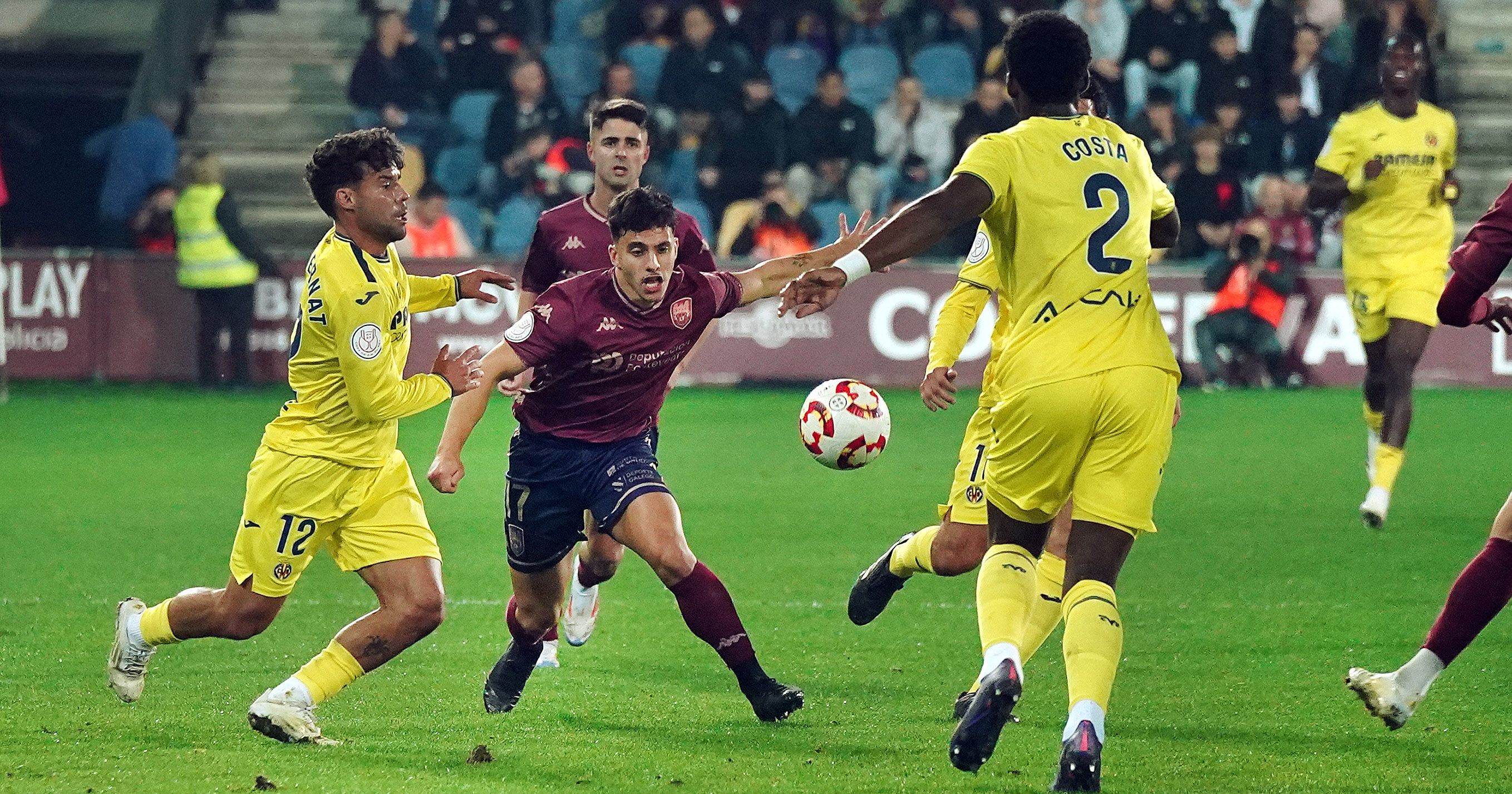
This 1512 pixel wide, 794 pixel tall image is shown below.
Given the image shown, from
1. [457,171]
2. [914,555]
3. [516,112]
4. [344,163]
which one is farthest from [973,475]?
[457,171]

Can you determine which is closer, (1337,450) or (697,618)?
(697,618)

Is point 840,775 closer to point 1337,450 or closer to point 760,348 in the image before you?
point 1337,450

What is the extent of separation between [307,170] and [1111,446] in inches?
110

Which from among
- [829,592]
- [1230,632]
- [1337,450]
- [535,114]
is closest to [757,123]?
[535,114]

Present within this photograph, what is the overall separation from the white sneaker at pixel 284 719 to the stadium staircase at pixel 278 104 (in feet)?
51.2

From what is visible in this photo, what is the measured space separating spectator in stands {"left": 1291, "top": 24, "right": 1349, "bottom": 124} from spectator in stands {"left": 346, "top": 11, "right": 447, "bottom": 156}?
8.82m

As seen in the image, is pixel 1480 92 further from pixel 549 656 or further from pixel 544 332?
pixel 544 332

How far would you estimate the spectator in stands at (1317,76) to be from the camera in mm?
20266

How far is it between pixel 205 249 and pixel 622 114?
10973 mm

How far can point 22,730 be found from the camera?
6176 mm

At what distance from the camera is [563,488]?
6.53 meters

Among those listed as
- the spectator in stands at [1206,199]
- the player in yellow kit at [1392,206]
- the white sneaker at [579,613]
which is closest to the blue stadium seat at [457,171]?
the spectator in stands at [1206,199]

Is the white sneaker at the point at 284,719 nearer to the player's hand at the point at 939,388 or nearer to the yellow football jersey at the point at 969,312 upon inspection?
the player's hand at the point at 939,388

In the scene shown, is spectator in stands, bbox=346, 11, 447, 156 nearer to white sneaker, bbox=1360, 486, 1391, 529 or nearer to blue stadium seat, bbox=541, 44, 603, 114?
blue stadium seat, bbox=541, 44, 603, 114
